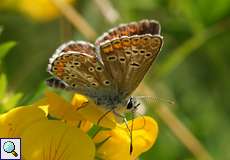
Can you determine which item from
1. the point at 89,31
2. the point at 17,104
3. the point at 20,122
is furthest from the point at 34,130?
the point at 89,31

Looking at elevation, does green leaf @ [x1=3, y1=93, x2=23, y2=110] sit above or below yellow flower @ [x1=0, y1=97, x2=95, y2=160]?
above

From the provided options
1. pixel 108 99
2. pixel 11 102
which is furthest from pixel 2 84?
pixel 108 99

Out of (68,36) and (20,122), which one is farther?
(68,36)

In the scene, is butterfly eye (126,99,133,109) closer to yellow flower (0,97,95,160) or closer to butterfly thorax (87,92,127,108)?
butterfly thorax (87,92,127,108)

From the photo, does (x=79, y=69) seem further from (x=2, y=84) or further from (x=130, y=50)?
(x=2, y=84)

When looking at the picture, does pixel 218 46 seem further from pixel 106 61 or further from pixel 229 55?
pixel 106 61

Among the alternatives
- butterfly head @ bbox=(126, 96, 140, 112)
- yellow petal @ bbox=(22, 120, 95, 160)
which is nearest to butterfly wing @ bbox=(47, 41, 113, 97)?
butterfly head @ bbox=(126, 96, 140, 112)
